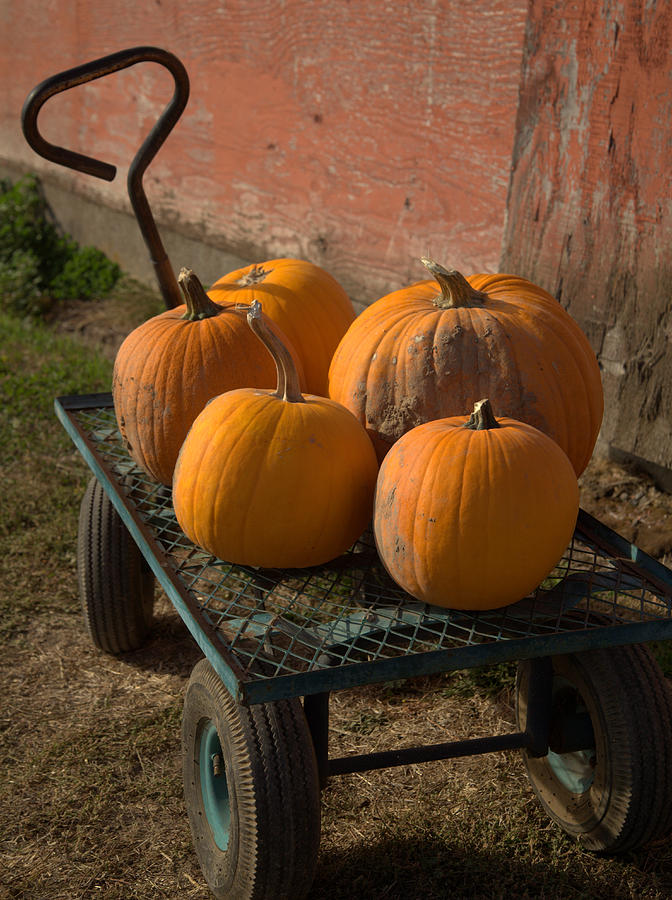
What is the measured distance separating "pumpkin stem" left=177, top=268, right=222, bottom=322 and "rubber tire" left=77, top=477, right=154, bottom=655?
0.85 meters

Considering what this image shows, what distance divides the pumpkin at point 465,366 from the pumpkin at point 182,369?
0.79 feet

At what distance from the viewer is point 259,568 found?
7.02 feet

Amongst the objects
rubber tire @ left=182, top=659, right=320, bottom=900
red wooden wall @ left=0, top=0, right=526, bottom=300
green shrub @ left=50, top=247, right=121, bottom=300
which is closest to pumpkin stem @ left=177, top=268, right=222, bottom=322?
rubber tire @ left=182, top=659, right=320, bottom=900

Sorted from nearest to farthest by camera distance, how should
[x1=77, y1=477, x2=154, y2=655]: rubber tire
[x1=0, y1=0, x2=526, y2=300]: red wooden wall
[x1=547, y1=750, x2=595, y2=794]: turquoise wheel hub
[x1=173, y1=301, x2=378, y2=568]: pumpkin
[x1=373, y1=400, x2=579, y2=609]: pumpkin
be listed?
1. [x1=373, y1=400, x2=579, y2=609]: pumpkin
2. [x1=173, y1=301, x2=378, y2=568]: pumpkin
3. [x1=547, y1=750, x2=595, y2=794]: turquoise wheel hub
4. [x1=77, y1=477, x2=154, y2=655]: rubber tire
5. [x1=0, y1=0, x2=526, y2=300]: red wooden wall

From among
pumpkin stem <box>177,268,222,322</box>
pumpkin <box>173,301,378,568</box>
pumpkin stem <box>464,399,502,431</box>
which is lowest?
pumpkin <box>173,301,378,568</box>

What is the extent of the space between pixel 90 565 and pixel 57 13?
545 centimetres

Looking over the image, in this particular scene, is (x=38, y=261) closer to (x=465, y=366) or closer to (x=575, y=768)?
(x=465, y=366)

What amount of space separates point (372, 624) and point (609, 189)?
79.9 inches

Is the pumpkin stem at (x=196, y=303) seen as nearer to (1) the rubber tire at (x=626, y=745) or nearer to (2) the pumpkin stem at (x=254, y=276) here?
(2) the pumpkin stem at (x=254, y=276)

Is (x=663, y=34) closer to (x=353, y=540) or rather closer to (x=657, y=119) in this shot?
(x=657, y=119)

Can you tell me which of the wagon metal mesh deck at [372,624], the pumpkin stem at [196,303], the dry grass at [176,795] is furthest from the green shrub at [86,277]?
the wagon metal mesh deck at [372,624]

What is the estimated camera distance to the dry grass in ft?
7.33

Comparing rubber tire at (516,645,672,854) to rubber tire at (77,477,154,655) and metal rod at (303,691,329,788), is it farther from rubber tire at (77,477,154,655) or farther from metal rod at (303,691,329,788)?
rubber tire at (77,477,154,655)

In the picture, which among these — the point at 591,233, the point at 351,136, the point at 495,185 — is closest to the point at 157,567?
the point at 591,233
